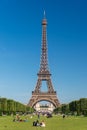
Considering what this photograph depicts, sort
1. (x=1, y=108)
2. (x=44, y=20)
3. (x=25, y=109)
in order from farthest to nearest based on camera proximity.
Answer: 1. (x=44, y=20)
2. (x=25, y=109)
3. (x=1, y=108)

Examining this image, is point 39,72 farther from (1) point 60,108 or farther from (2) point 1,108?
(2) point 1,108

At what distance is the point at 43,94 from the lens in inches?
5049

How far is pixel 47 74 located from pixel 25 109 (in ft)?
53.8

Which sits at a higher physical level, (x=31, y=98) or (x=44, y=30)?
(x=44, y=30)

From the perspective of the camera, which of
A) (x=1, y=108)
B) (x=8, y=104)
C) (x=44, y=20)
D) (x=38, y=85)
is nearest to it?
(x=1, y=108)

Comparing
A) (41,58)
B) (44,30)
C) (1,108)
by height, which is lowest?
(1,108)

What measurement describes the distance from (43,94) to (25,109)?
11999mm

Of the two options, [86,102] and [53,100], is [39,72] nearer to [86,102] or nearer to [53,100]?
[53,100]

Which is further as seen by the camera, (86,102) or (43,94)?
(43,94)

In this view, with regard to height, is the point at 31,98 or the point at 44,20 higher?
the point at 44,20

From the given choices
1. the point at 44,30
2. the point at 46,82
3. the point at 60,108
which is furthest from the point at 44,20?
the point at 60,108

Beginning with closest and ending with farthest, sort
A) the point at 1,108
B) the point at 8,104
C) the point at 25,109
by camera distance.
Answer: the point at 1,108
the point at 8,104
the point at 25,109

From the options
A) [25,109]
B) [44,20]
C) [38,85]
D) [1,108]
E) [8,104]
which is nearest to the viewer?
[1,108]

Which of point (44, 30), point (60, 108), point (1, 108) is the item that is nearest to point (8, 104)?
point (1, 108)
